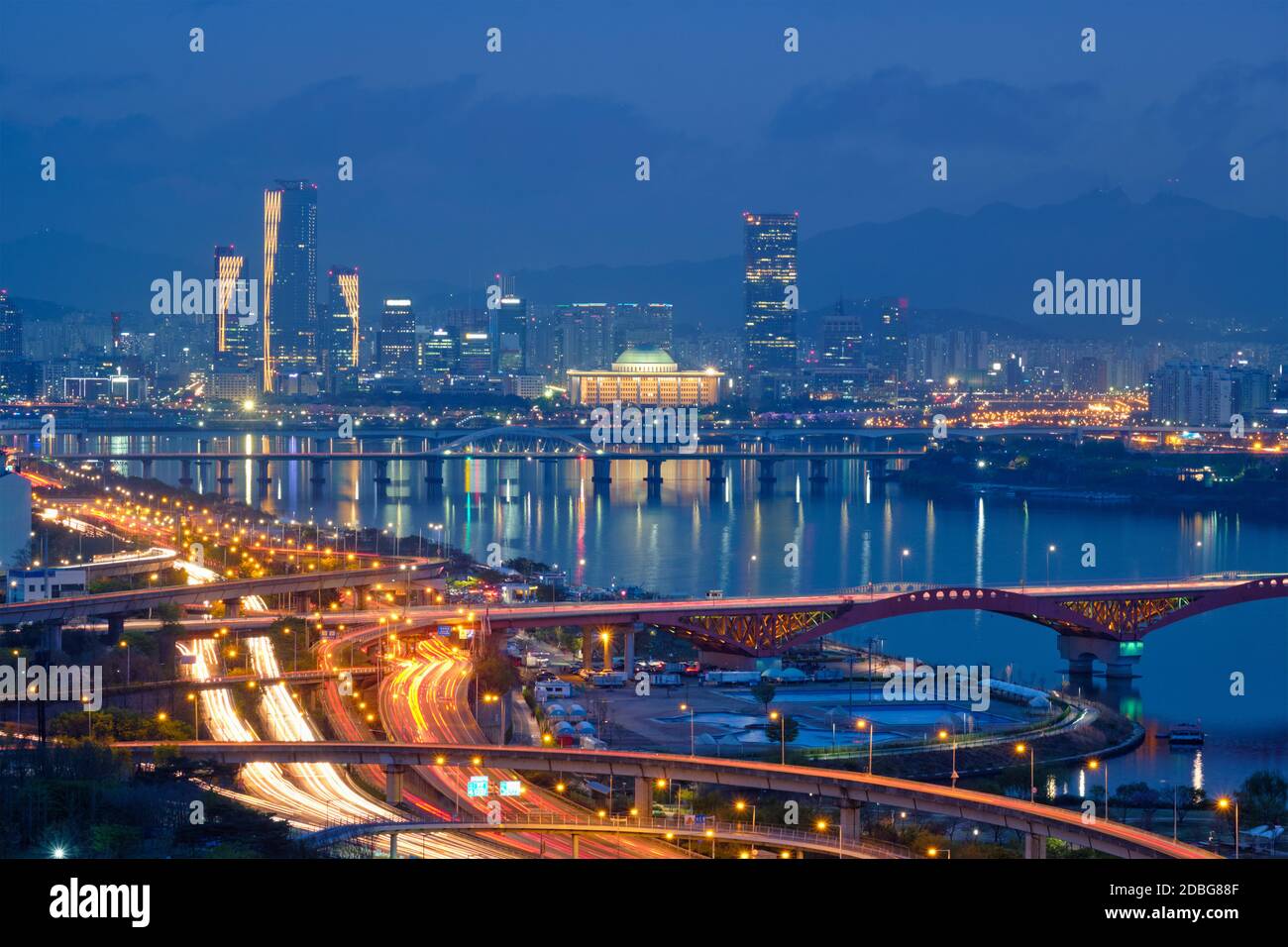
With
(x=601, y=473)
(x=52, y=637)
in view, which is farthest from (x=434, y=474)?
(x=52, y=637)

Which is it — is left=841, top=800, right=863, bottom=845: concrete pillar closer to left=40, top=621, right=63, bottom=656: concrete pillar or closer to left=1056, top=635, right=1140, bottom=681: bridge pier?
left=40, top=621, right=63, bottom=656: concrete pillar

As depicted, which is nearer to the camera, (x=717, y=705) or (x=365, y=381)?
(x=717, y=705)

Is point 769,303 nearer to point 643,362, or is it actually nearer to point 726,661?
point 643,362

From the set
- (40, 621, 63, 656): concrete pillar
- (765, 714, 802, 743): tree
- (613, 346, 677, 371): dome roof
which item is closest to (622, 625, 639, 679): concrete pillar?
(765, 714, 802, 743): tree

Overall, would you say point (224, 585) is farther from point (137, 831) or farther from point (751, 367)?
point (751, 367)

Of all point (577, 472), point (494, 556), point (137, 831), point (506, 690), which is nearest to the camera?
point (137, 831)
